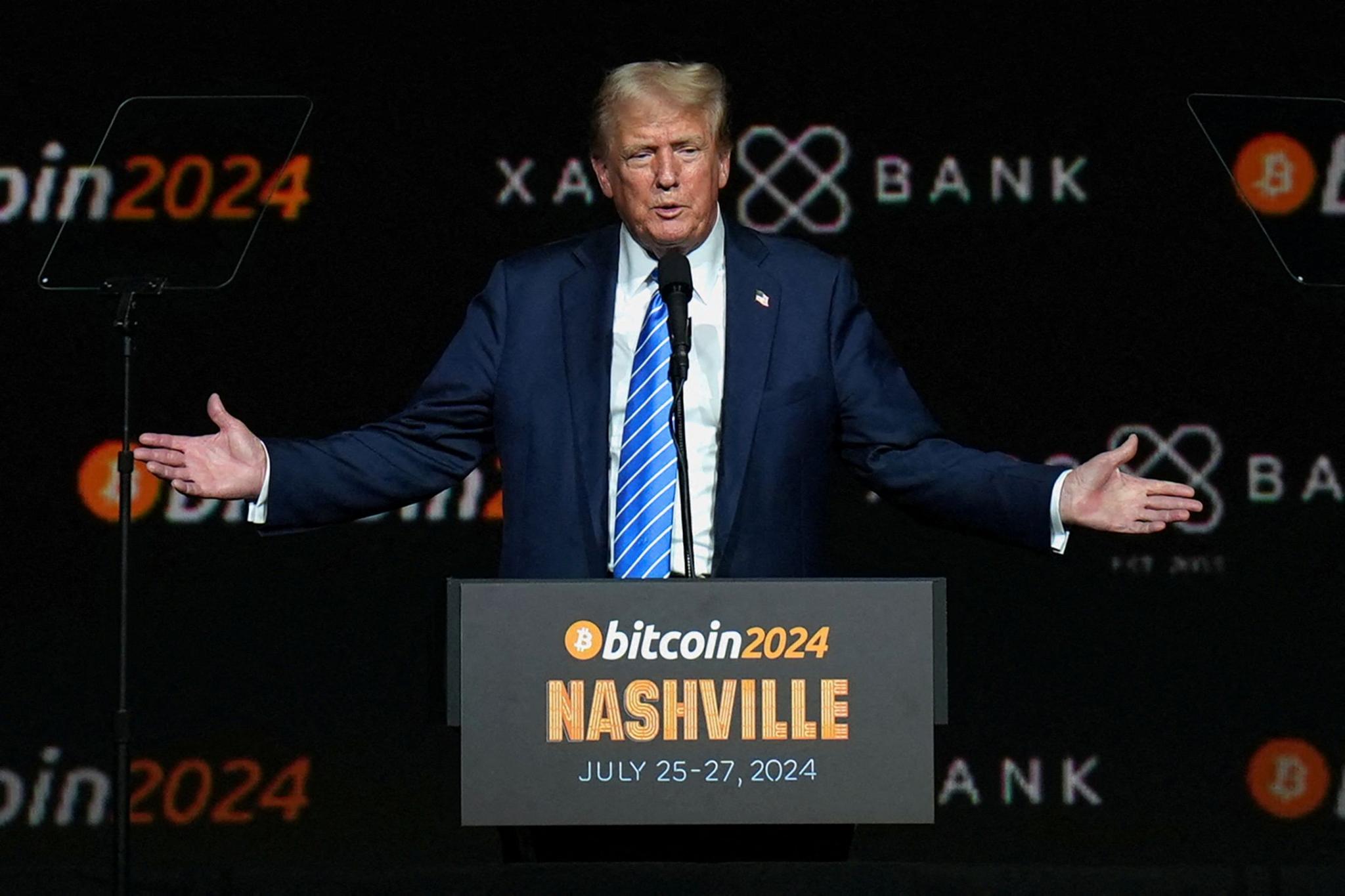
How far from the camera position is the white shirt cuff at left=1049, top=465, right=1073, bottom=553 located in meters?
2.37

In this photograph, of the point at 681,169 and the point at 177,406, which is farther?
the point at 177,406

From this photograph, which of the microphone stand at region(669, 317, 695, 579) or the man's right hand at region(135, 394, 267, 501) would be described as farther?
the man's right hand at region(135, 394, 267, 501)

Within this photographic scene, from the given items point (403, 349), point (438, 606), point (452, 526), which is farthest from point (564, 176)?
point (438, 606)

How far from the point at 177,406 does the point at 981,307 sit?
70.2 inches

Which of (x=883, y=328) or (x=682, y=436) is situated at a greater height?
(x=883, y=328)

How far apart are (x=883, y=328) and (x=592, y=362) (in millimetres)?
1932

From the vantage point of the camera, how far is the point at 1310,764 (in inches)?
170

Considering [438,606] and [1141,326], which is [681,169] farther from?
[1141,326]

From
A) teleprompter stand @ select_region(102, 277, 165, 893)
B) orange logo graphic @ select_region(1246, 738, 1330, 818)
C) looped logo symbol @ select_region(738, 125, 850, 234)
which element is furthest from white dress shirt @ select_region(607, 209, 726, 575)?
orange logo graphic @ select_region(1246, 738, 1330, 818)

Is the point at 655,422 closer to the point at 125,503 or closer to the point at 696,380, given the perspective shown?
the point at 696,380

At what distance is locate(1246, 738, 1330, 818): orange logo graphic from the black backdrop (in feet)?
0.10

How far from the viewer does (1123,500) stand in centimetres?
231

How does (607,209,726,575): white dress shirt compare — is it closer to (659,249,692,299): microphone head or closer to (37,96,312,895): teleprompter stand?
(659,249,692,299): microphone head

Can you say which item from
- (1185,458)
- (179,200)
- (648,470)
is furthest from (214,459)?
(1185,458)
